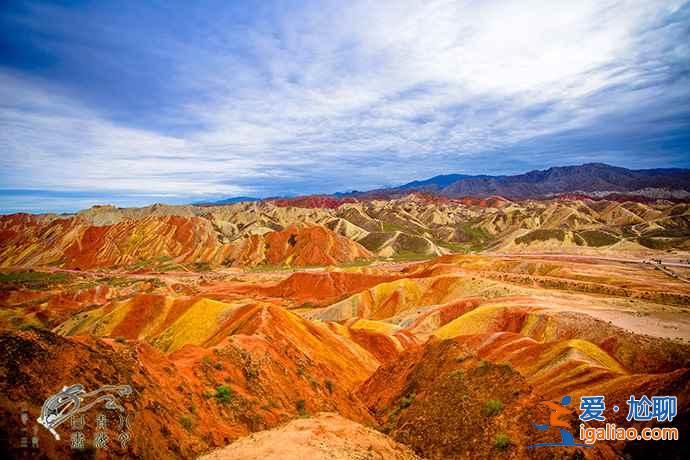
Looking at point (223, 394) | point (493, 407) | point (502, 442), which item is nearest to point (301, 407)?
point (223, 394)

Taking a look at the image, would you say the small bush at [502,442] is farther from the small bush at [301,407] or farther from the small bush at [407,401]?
the small bush at [301,407]

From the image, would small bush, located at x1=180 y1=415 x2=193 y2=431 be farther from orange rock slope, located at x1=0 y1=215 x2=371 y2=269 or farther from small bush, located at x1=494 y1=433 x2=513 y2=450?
orange rock slope, located at x1=0 y1=215 x2=371 y2=269

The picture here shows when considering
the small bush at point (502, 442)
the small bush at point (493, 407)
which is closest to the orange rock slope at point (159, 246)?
the small bush at point (493, 407)

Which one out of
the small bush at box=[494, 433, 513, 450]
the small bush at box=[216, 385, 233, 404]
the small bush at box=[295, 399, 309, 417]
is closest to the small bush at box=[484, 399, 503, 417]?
the small bush at box=[494, 433, 513, 450]

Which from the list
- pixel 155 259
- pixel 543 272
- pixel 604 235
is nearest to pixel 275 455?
pixel 543 272

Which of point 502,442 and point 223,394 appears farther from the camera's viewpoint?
point 223,394

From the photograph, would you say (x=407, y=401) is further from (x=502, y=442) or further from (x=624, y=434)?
(x=624, y=434)
